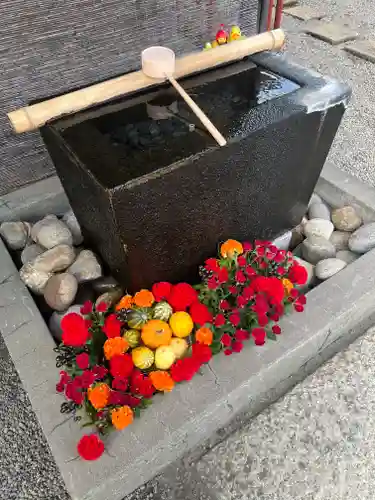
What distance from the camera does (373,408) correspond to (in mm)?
1479

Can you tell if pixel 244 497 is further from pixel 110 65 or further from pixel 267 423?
pixel 110 65

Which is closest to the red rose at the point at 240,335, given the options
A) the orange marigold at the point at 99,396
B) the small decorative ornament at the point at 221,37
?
the orange marigold at the point at 99,396

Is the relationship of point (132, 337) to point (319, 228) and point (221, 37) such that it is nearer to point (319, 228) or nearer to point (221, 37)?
point (319, 228)

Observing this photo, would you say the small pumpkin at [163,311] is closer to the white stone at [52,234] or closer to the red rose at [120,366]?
the red rose at [120,366]

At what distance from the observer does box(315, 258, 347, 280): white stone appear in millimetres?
1686

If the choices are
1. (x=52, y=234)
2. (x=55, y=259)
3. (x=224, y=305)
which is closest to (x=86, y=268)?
(x=55, y=259)

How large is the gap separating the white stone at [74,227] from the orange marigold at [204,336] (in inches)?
32.4

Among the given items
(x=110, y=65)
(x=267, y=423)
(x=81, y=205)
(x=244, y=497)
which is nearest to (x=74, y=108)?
(x=81, y=205)

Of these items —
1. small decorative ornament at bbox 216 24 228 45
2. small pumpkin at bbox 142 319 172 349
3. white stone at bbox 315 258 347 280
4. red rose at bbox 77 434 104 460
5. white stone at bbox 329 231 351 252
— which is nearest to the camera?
red rose at bbox 77 434 104 460

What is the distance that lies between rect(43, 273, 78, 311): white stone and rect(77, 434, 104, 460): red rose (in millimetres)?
566

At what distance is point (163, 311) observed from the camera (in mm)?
1359

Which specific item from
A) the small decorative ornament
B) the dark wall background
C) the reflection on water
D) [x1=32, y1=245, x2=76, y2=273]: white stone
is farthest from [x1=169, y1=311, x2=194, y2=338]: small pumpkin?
the small decorative ornament

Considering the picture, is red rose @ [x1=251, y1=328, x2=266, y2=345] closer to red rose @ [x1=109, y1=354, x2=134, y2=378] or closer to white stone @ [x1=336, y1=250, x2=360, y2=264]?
red rose @ [x1=109, y1=354, x2=134, y2=378]

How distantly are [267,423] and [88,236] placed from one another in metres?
0.98
